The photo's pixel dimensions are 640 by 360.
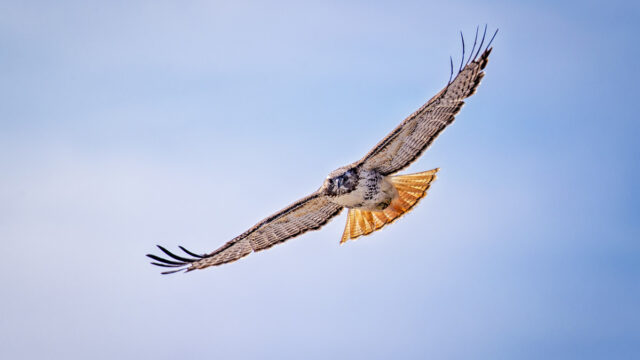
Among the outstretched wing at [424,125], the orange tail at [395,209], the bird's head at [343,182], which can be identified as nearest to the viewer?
the outstretched wing at [424,125]

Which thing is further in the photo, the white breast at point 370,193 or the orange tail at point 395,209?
the orange tail at point 395,209

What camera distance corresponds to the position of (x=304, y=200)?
49.6 ft

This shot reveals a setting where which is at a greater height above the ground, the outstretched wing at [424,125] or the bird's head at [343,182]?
the outstretched wing at [424,125]

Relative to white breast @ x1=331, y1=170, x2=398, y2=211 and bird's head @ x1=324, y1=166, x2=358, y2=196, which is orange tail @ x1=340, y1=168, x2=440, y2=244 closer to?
white breast @ x1=331, y1=170, x2=398, y2=211

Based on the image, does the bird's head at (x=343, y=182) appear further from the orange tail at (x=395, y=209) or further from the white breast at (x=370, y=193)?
the orange tail at (x=395, y=209)

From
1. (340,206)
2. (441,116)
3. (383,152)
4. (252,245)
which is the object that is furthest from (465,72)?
(252,245)

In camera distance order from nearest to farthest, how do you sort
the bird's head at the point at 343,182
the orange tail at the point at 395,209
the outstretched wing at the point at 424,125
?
the outstretched wing at the point at 424,125 < the bird's head at the point at 343,182 < the orange tail at the point at 395,209

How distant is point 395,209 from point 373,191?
0.64 metres

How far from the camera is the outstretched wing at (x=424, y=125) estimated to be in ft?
45.3

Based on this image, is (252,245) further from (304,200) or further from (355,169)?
(355,169)

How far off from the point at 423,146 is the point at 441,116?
0.63m

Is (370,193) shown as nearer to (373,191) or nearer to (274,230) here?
(373,191)

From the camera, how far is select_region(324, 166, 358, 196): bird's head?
48.3 ft

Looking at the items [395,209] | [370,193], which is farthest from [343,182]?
[395,209]
